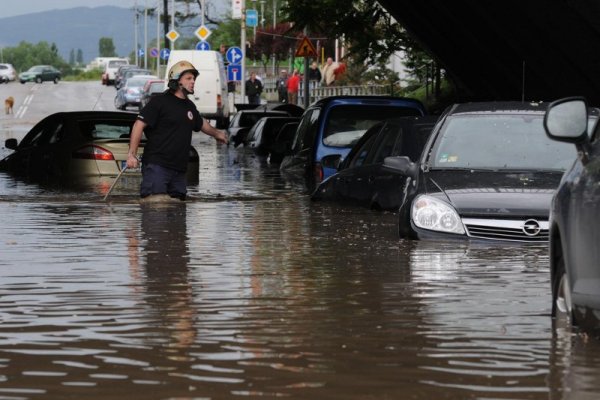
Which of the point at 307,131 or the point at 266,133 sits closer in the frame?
the point at 307,131

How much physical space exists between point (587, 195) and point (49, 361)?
2814 millimetres

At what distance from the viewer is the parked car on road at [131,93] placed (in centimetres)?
7700

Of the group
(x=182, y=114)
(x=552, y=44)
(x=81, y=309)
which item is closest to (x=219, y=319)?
(x=81, y=309)

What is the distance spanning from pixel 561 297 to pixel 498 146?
565 centimetres

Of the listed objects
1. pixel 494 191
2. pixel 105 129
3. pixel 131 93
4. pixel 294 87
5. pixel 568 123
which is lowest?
pixel 131 93

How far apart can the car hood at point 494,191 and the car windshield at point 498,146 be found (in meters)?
0.30

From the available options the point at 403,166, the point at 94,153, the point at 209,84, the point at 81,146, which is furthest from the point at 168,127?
the point at 209,84

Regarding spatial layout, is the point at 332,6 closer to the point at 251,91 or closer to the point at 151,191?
the point at 151,191

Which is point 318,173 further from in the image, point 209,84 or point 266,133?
point 209,84

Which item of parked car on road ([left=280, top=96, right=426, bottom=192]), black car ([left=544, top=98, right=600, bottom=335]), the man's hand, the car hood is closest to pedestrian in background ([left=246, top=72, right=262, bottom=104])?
parked car on road ([left=280, top=96, right=426, bottom=192])

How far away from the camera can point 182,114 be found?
17984mm

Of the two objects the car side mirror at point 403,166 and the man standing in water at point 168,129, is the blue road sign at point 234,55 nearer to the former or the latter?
the man standing in water at point 168,129

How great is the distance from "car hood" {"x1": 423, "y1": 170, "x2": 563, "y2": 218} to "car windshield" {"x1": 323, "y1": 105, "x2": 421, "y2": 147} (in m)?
7.80

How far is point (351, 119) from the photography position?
898 inches
